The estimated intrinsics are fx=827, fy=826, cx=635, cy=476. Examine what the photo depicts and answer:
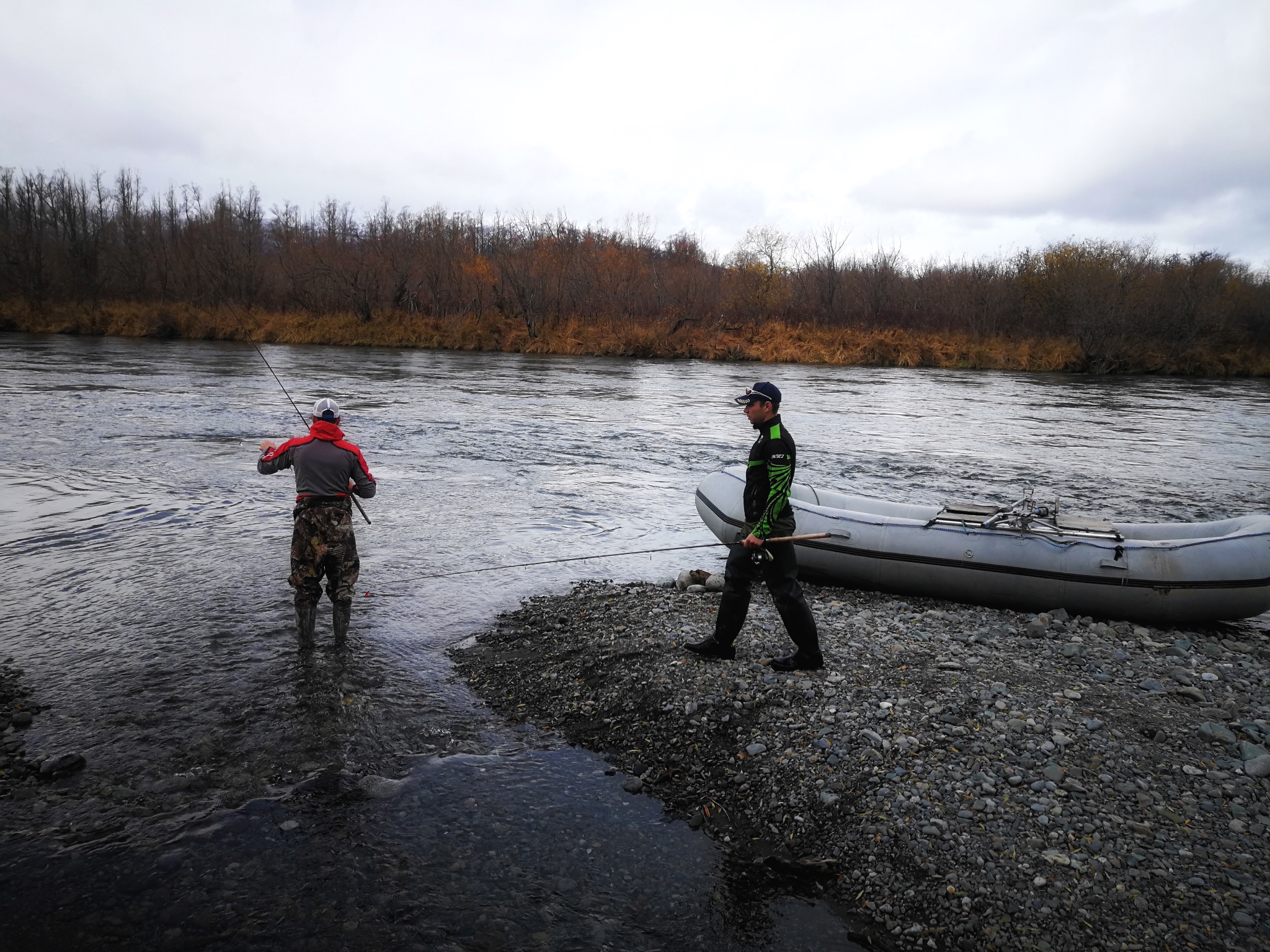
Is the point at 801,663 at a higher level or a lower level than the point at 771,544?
lower

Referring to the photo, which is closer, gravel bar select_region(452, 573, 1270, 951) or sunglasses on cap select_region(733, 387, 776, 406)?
gravel bar select_region(452, 573, 1270, 951)

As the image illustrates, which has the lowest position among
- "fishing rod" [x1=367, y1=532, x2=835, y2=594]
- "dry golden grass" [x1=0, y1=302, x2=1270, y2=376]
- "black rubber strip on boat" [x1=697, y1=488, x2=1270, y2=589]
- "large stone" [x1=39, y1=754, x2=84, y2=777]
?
"large stone" [x1=39, y1=754, x2=84, y2=777]

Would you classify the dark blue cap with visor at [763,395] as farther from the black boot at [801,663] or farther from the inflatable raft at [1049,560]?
the inflatable raft at [1049,560]

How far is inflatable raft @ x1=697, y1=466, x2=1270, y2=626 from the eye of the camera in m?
6.89

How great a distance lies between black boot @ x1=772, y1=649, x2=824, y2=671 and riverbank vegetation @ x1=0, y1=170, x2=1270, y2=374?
3768 centimetres

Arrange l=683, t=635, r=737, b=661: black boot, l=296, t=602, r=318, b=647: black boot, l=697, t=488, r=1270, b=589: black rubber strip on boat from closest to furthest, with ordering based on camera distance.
A: l=683, t=635, r=737, b=661: black boot < l=296, t=602, r=318, b=647: black boot < l=697, t=488, r=1270, b=589: black rubber strip on boat

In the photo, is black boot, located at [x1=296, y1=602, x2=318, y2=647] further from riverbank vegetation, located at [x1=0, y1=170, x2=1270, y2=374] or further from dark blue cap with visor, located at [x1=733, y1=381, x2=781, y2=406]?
riverbank vegetation, located at [x1=0, y1=170, x2=1270, y2=374]

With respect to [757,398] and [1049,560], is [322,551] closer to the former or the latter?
[757,398]

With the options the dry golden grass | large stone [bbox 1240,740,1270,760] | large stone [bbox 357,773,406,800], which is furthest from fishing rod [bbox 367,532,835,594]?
the dry golden grass

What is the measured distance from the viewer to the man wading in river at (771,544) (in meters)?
5.65

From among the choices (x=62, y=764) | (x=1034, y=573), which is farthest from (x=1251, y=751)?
(x=62, y=764)

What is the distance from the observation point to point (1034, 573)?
23.6ft

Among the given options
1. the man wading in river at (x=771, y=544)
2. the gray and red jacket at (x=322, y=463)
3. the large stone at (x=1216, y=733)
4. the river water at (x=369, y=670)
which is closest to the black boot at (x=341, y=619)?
the river water at (x=369, y=670)

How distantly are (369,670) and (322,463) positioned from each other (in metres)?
1.59
